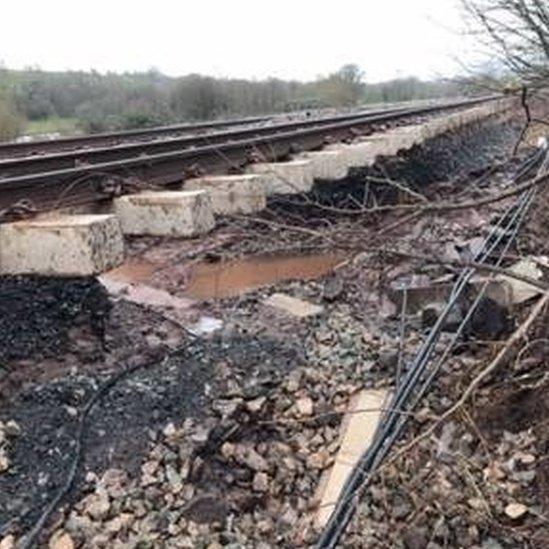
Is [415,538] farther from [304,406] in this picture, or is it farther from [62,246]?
[62,246]

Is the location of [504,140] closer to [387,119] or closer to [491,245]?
[387,119]

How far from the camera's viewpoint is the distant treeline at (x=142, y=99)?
33875 millimetres

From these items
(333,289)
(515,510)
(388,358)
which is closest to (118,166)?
(333,289)

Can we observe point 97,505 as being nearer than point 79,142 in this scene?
Yes

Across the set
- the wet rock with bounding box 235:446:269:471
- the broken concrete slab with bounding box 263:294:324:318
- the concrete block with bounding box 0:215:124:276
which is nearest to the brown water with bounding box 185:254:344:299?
the broken concrete slab with bounding box 263:294:324:318

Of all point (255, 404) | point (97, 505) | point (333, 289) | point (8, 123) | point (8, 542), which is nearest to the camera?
point (8, 542)

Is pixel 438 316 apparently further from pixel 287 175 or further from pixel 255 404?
pixel 287 175

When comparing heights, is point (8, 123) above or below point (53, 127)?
above

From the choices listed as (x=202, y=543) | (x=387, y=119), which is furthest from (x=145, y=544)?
(x=387, y=119)

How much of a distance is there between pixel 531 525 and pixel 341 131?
957 centimetres

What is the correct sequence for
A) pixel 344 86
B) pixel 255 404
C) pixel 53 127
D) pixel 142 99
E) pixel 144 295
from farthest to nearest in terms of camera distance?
1. pixel 344 86
2. pixel 142 99
3. pixel 53 127
4. pixel 144 295
5. pixel 255 404

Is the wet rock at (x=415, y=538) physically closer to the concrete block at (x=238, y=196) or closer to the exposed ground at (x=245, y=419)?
the exposed ground at (x=245, y=419)

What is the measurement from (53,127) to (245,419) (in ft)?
105

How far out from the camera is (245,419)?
5.80m
